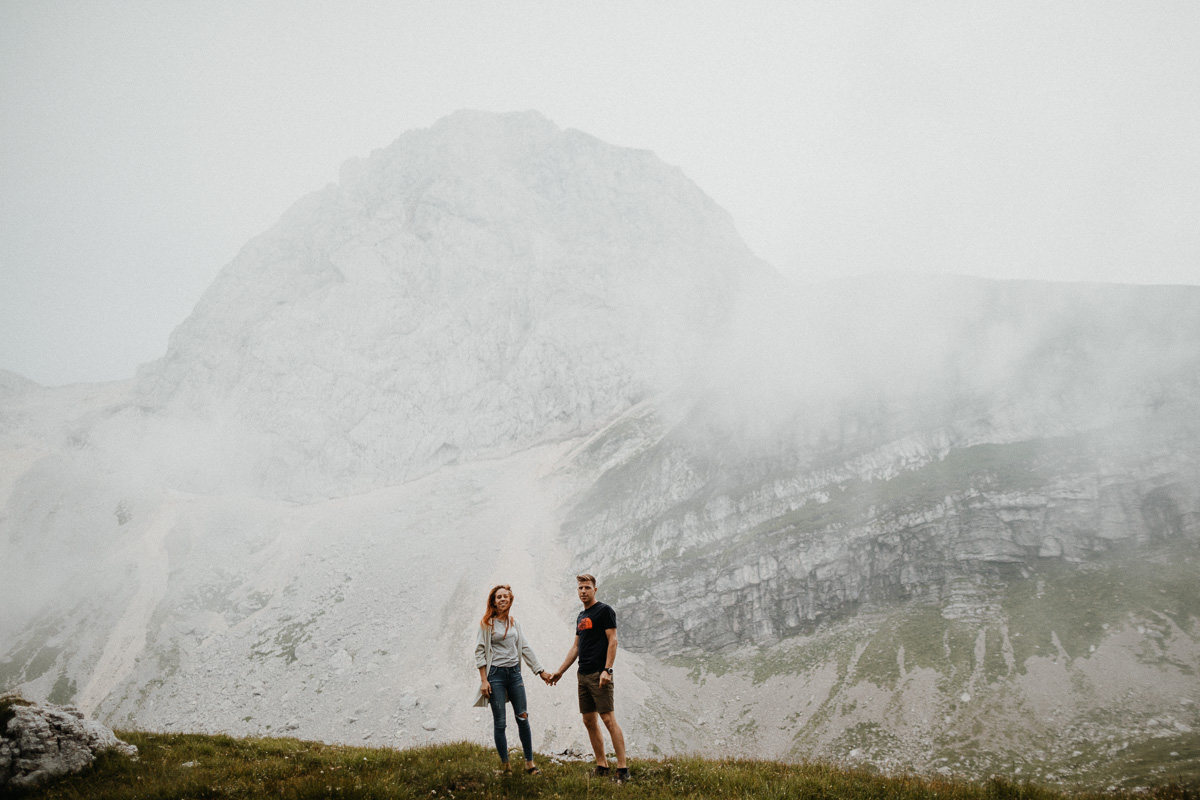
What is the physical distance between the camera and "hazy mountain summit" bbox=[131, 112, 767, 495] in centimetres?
12794

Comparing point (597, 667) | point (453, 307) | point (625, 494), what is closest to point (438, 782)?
point (597, 667)

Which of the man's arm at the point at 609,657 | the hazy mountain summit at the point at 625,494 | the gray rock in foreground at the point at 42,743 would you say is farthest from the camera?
the hazy mountain summit at the point at 625,494

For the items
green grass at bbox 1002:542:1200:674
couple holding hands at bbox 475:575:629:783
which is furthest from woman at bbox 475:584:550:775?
green grass at bbox 1002:542:1200:674

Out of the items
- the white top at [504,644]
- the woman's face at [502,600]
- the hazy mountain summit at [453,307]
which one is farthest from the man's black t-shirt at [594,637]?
the hazy mountain summit at [453,307]

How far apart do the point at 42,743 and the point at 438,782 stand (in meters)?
7.10

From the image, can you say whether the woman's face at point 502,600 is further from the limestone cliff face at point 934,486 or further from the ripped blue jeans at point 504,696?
the limestone cliff face at point 934,486

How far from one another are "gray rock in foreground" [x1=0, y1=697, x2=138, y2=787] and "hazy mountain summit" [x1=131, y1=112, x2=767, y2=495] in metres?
114

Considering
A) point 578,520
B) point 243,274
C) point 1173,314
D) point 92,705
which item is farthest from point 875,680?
point 243,274

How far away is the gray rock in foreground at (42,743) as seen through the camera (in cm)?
837

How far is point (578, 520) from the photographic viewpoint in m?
91.2

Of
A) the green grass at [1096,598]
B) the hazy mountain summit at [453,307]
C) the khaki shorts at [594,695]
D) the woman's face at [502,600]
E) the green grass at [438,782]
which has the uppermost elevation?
the hazy mountain summit at [453,307]

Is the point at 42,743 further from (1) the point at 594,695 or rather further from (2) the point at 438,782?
(1) the point at 594,695

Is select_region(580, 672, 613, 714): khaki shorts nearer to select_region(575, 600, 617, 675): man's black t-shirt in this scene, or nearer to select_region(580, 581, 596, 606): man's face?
select_region(575, 600, 617, 675): man's black t-shirt

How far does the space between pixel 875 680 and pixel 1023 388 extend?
5482cm
